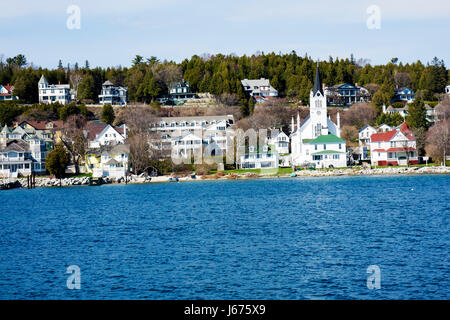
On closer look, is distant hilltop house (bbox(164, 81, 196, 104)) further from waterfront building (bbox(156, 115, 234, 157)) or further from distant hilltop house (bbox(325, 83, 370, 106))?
distant hilltop house (bbox(325, 83, 370, 106))

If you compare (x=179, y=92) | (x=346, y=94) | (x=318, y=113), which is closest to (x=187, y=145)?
(x=318, y=113)

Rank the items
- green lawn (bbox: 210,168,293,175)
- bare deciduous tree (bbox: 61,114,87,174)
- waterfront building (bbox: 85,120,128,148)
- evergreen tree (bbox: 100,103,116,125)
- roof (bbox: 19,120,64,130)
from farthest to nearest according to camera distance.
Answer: evergreen tree (bbox: 100,103,116,125)
roof (bbox: 19,120,64,130)
waterfront building (bbox: 85,120,128,148)
bare deciduous tree (bbox: 61,114,87,174)
green lawn (bbox: 210,168,293,175)

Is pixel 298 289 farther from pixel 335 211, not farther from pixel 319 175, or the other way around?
pixel 319 175

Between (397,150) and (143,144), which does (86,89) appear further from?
(397,150)

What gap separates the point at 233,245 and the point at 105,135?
60721mm

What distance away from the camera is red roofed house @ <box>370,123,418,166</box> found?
2803 inches

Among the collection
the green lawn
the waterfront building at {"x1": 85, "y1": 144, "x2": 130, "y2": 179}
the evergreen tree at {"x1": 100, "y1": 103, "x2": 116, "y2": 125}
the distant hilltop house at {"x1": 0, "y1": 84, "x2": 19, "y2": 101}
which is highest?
the distant hilltop house at {"x1": 0, "y1": 84, "x2": 19, "y2": 101}

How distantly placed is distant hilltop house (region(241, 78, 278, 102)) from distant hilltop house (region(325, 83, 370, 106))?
1055 cm

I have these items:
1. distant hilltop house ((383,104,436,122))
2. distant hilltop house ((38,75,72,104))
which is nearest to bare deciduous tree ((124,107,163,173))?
distant hilltop house ((38,75,72,104))

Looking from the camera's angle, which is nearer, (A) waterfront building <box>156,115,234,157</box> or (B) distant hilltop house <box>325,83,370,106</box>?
(A) waterfront building <box>156,115,234,157</box>

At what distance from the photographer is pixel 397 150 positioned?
71.0 meters
